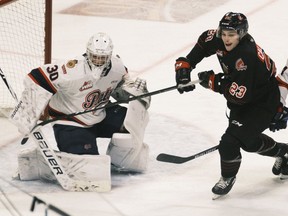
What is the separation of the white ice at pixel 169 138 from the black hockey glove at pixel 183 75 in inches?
18.3

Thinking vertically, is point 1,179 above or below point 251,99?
below

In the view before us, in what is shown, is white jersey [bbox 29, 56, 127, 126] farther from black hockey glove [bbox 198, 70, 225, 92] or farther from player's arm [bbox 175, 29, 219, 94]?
black hockey glove [bbox 198, 70, 225, 92]

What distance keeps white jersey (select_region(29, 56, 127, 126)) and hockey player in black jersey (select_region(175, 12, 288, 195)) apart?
0.35 metres

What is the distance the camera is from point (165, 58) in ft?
20.6

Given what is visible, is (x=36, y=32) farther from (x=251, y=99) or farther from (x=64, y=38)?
(x=251, y=99)

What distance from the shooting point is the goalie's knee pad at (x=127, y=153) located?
4.36 m

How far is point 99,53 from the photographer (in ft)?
13.7

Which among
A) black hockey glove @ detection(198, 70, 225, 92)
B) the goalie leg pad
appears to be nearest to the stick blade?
the goalie leg pad

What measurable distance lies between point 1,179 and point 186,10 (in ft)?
11.3

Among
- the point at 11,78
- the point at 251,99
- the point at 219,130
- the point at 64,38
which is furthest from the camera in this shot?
the point at 64,38

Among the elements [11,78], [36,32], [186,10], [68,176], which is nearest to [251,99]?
[68,176]

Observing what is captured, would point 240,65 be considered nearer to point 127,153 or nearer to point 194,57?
point 194,57

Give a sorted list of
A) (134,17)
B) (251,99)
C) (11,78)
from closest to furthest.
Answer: (251,99), (11,78), (134,17)

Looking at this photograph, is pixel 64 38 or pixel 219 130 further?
pixel 64 38
